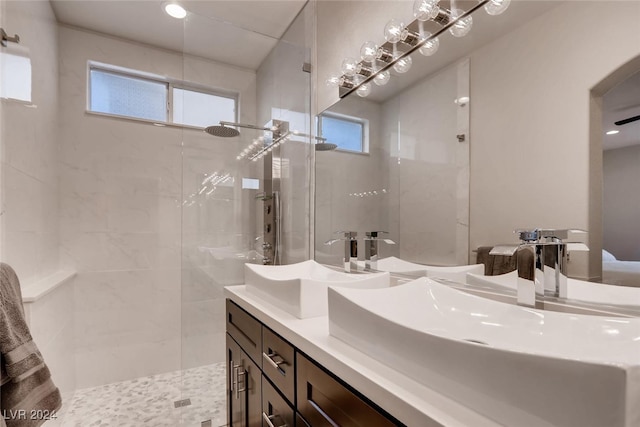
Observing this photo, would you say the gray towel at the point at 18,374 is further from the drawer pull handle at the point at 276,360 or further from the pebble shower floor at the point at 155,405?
the pebble shower floor at the point at 155,405

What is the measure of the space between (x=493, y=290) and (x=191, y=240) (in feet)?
6.15

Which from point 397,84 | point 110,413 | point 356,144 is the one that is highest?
point 397,84

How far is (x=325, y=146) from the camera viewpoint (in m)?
1.93

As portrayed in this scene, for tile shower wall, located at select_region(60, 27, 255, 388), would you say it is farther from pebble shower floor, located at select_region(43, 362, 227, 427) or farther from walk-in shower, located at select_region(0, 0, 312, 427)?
pebble shower floor, located at select_region(43, 362, 227, 427)

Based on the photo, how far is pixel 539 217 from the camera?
878mm

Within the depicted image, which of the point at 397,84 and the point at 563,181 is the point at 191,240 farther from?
the point at 563,181

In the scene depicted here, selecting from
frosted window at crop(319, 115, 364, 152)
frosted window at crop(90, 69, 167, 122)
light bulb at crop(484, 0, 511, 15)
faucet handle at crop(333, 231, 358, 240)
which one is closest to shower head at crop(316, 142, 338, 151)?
frosted window at crop(319, 115, 364, 152)

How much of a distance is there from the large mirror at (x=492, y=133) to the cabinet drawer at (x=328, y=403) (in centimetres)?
65

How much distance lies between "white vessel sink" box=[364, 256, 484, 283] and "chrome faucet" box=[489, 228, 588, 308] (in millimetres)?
212

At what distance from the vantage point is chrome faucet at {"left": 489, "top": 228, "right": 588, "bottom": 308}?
80 cm

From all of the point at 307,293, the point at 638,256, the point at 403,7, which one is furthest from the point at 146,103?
the point at 638,256

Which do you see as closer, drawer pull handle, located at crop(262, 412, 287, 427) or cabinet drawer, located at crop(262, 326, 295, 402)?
cabinet drawer, located at crop(262, 326, 295, 402)

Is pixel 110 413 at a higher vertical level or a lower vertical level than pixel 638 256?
lower

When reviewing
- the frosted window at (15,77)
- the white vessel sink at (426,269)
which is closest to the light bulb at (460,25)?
the white vessel sink at (426,269)
